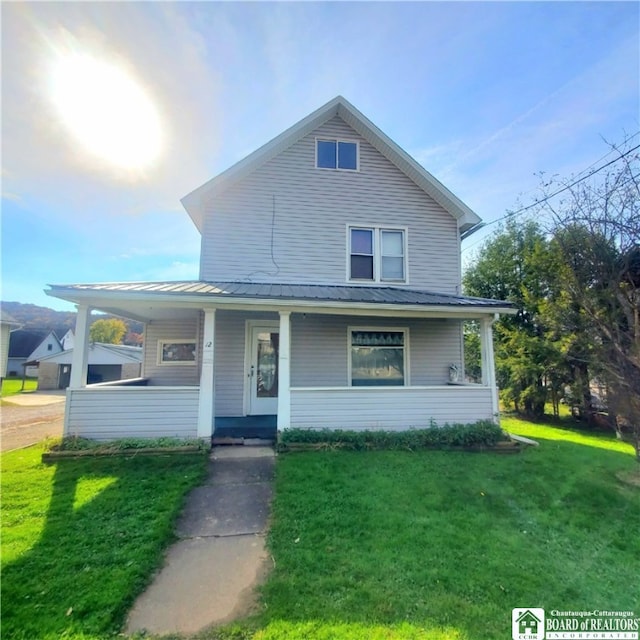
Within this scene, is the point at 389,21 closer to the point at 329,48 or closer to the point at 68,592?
the point at 329,48

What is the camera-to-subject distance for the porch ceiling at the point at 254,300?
621 cm

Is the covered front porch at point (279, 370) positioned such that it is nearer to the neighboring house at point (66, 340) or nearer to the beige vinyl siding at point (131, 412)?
the beige vinyl siding at point (131, 412)

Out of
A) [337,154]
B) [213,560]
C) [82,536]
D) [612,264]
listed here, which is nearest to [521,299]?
[612,264]

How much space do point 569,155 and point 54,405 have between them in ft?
72.8

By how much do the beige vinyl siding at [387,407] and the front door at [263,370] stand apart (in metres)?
1.96

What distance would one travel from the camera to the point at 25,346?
134 feet

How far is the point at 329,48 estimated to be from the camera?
813cm

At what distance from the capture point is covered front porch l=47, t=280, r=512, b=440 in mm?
6383

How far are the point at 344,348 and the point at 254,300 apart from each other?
3168 millimetres

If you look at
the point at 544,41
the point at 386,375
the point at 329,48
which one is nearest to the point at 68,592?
the point at 386,375

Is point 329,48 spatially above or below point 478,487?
above

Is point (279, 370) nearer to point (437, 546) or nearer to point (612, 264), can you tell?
point (437, 546)

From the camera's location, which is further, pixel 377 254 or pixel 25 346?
pixel 25 346

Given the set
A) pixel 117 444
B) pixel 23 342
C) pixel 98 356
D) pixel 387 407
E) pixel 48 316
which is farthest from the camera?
pixel 48 316
